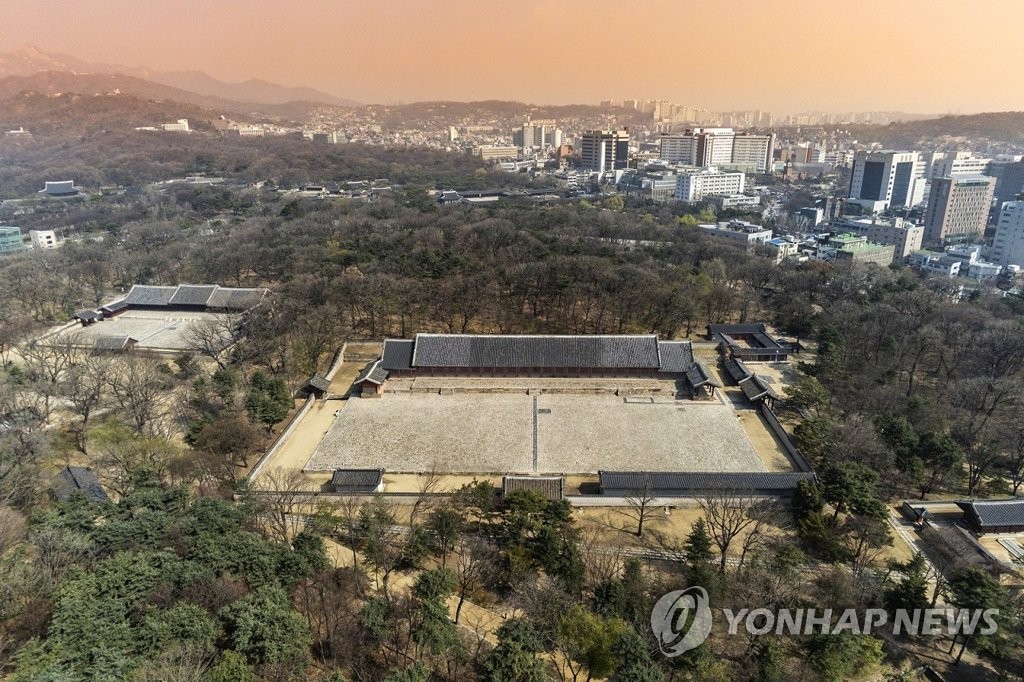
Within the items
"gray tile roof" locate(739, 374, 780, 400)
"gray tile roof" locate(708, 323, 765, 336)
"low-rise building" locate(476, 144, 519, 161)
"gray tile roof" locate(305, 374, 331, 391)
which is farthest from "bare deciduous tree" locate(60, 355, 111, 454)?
"low-rise building" locate(476, 144, 519, 161)

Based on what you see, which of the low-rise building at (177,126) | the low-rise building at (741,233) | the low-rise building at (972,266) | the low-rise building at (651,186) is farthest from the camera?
the low-rise building at (177,126)

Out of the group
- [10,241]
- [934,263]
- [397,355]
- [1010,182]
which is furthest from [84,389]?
[1010,182]

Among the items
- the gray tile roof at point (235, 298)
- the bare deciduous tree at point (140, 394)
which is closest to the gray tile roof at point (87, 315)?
the gray tile roof at point (235, 298)

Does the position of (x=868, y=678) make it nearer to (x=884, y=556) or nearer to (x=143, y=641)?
(x=884, y=556)

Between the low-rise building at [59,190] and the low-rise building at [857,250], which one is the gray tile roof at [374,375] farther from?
the low-rise building at [59,190]

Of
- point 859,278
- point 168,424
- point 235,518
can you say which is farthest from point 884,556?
point 859,278

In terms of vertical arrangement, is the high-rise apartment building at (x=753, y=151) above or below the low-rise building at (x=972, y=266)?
above
